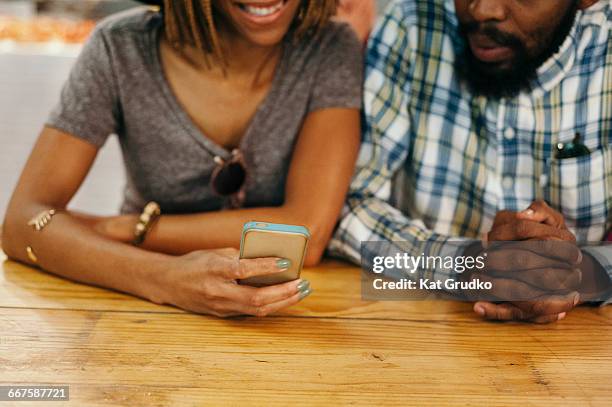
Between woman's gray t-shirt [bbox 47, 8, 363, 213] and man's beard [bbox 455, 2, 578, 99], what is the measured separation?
238mm

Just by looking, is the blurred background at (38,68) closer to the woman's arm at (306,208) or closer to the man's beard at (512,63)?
the man's beard at (512,63)

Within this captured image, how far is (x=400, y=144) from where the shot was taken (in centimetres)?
153

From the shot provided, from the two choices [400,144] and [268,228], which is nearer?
[268,228]

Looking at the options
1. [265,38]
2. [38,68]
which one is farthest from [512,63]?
[38,68]

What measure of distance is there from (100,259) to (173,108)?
0.36 m

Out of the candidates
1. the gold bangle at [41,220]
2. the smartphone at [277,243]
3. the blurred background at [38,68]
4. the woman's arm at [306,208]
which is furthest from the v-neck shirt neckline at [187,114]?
the blurred background at [38,68]

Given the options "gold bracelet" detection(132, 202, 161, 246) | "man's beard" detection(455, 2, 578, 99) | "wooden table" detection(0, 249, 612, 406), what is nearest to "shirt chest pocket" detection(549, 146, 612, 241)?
"man's beard" detection(455, 2, 578, 99)

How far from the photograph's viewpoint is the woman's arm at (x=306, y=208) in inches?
53.3

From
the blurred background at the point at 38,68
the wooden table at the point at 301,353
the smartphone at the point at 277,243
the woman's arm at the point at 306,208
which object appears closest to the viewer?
the wooden table at the point at 301,353

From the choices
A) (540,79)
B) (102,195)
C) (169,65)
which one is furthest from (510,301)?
(102,195)

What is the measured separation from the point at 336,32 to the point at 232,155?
351mm

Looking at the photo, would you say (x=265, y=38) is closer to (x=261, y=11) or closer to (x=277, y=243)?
(x=261, y=11)

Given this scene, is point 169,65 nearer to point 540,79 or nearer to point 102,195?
point 540,79

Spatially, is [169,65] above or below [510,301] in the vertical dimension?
above
